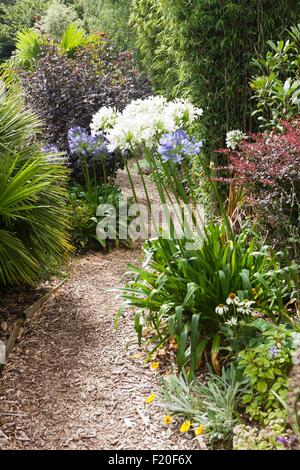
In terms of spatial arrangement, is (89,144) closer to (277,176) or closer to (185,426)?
(277,176)

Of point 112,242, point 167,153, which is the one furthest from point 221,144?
point 167,153

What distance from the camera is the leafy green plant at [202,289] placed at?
2502 mm

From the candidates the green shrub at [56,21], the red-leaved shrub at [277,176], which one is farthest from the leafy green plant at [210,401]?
the green shrub at [56,21]

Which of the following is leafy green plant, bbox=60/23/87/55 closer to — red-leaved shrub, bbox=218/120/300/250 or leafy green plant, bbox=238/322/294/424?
red-leaved shrub, bbox=218/120/300/250

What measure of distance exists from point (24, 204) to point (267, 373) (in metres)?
1.81

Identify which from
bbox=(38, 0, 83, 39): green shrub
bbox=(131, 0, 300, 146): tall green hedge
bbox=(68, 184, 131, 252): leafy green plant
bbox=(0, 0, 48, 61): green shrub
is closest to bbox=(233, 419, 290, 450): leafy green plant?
bbox=(68, 184, 131, 252): leafy green plant

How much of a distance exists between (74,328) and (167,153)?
4.36ft

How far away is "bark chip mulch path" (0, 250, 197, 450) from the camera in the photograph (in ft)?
7.20

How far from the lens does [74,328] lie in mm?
3146

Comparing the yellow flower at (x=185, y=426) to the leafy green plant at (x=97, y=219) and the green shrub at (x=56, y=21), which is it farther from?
the green shrub at (x=56, y=21)

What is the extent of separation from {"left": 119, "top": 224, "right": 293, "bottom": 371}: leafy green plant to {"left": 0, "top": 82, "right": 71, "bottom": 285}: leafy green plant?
0.73 m

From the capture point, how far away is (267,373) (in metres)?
2.12
